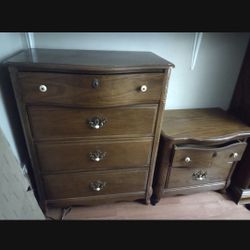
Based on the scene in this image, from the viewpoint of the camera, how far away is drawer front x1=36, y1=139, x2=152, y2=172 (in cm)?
101

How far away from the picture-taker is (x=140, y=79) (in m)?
0.87

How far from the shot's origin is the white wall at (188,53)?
3.89ft

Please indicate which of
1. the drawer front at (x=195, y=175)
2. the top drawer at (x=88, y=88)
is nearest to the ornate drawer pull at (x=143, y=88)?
the top drawer at (x=88, y=88)

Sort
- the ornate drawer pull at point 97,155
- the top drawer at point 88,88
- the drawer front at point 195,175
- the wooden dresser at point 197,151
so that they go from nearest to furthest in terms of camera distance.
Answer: the top drawer at point 88,88 < the ornate drawer pull at point 97,155 < the wooden dresser at point 197,151 < the drawer front at point 195,175

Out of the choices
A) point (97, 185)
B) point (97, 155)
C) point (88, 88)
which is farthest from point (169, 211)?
point (88, 88)

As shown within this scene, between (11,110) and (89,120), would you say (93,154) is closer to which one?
(89,120)

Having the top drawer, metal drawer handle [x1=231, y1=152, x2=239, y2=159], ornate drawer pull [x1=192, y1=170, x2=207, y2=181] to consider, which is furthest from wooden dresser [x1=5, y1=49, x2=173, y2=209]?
metal drawer handle [x1=231, y1=152, x2=239, y2=159]

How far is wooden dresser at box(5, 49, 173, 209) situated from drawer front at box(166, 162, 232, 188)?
0.20 metres

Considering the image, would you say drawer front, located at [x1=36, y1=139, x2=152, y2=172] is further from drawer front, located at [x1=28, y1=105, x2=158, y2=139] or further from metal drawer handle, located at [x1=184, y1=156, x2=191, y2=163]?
metal drawer handle, located at [x1=184, y1=156, x2=191, y2=163]

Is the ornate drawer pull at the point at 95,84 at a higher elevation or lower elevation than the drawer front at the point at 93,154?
higher

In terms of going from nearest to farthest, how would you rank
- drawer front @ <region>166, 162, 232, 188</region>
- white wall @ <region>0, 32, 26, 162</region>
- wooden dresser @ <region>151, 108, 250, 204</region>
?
1. white wall @ <region>0, 32, 26, 162</region>
2. wooden dresser @ <region>151, 108, 250, 204</region>
3. drawer front @ <region>166, 162, 232, 188</region>

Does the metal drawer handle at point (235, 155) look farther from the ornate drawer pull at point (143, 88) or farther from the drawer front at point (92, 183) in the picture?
the ornate drawer pull at point (143, 88)

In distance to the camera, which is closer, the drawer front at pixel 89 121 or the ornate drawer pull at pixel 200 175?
the drawer front at pixel 89 121
